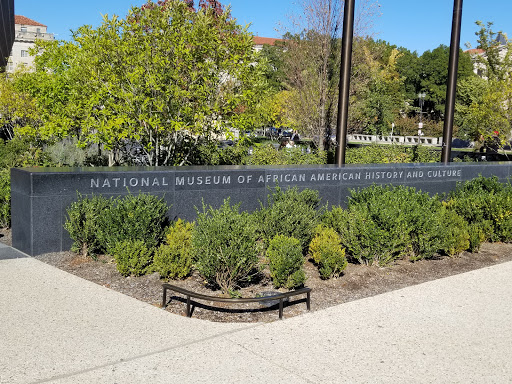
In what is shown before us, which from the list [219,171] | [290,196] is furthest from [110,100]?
[290,196]

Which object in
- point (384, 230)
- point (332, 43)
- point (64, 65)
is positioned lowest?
point (384, 230)

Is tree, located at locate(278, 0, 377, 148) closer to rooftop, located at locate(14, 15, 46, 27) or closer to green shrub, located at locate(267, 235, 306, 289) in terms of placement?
green shrub, located at locate(267, 235, 306, 289)

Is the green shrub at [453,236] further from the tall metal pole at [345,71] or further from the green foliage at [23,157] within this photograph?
the green foliage at [23,157]

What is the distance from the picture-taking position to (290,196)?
9.27 m

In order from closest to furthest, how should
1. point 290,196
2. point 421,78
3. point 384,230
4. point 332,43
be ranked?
point 384,230
point 290,196
point 332,43
point 421,78

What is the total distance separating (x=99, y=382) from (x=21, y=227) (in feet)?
16.5

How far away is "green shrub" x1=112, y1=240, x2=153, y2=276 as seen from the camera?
7.32 m

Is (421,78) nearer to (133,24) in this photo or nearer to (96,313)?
(133,24)

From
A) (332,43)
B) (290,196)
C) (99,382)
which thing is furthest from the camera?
(332,43)

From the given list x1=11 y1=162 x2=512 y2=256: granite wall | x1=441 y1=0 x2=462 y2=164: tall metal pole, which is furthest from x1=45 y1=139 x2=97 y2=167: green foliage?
x1=441 y1=0 x2=462 y2=164: tall metal pole

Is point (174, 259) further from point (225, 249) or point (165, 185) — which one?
point (165, 185)

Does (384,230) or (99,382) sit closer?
(99,382)

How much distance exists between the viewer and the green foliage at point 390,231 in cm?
824

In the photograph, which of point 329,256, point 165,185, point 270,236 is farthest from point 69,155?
point 329,256
